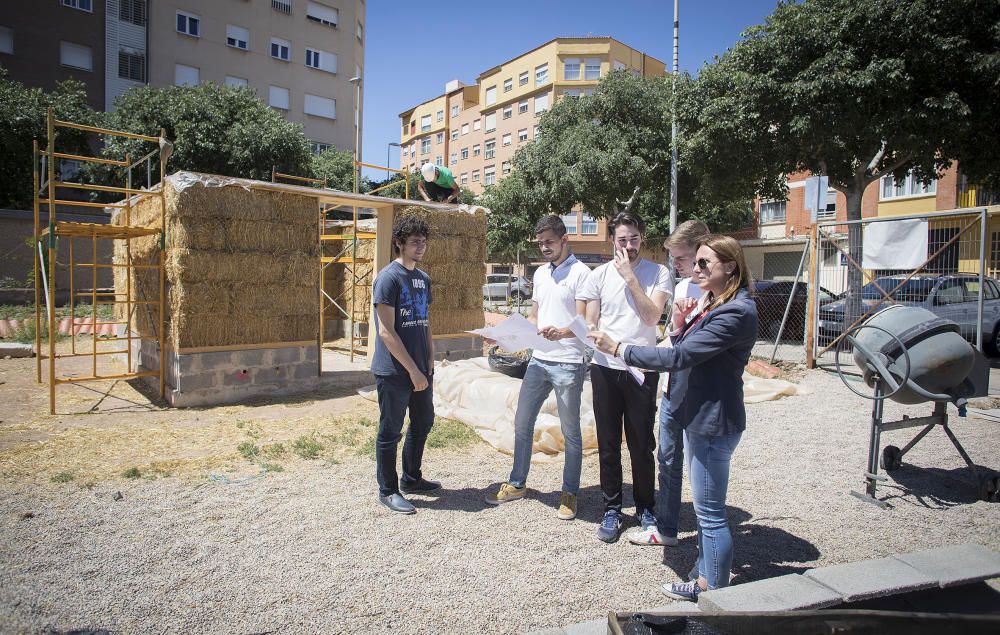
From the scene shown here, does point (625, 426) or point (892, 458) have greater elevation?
point (625, 426)

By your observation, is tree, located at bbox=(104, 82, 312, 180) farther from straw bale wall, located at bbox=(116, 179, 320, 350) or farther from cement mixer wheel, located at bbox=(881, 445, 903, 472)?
cement mixer wheel, located at bbox=(881, 445, 903, 472)

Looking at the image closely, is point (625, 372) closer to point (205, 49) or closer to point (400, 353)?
point (400, 353)

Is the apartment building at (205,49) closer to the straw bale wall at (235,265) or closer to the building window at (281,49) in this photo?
the building window at (281,49)

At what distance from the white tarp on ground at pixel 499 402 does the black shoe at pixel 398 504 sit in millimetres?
1545

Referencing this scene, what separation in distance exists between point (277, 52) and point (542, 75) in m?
21.8

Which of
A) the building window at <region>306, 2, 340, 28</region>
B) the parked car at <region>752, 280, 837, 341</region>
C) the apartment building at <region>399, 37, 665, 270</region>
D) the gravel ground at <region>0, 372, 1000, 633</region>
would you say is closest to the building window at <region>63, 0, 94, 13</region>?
the building window at <region>306, 2, 340, 28</region>

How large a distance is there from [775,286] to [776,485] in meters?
11.4

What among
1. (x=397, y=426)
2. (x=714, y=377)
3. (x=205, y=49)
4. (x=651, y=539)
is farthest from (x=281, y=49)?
(x=714, y=377)

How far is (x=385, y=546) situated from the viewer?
353cm

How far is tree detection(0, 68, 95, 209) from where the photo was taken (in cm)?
2205

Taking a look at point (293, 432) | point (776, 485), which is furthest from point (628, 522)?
point (293, 432)

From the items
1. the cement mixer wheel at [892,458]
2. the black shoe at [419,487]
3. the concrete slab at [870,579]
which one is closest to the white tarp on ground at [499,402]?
the black shoe at [419,487]

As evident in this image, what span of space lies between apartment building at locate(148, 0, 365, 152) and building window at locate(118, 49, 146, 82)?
1.46 feet

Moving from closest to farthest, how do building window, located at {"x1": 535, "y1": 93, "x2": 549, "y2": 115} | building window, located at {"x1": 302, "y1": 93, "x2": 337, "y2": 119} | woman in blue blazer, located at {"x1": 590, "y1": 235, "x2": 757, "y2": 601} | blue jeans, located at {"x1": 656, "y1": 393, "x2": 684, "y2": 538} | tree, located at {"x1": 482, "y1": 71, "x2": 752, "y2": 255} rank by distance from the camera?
woman in blue blazer, located at {"x1": 590, "y1": 235, "x2": 757, "y2": 601}
blue jeans, located at {"x1": 656, "y1": 393, "x2": 684, "y2": 538}
tree, located at {"x1": 482, "y1": 71, "x2": 752, "y2": 255}
building window, located at {"x1": 302, "y1": 93, "x2": 337, "y2": 119}
building window, located at {"x1": 535, "y1": 93, "x2": 549, "y2": 115}
